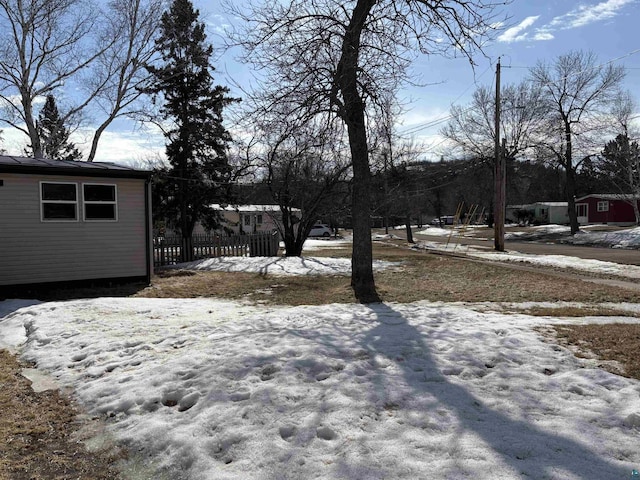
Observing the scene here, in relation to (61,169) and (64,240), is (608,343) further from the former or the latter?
(64,240)

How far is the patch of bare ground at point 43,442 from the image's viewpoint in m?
2.86

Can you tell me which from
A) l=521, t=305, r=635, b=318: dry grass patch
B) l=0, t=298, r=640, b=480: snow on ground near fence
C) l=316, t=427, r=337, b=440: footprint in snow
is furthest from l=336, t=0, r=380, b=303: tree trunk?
l=316, t=427, r=337, b=440: footprint in snow

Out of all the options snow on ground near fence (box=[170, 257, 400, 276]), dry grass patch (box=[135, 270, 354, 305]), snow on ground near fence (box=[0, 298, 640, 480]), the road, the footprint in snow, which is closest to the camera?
snow on ground near fence (box=[0, 298, 640, 480])

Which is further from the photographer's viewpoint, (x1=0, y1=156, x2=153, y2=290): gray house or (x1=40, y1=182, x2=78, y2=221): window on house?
(x1=40, y1=182, x2=78, y2=221): window on house

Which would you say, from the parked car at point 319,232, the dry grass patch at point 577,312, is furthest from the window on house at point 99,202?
the parked car at point 319,232

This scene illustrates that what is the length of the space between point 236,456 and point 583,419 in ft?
8.33

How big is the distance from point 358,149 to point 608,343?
18.6 feet

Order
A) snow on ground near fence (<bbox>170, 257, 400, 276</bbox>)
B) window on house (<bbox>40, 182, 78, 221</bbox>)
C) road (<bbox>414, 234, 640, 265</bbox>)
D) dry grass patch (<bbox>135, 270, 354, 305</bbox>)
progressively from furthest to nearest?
road (<bbox>414, 234, 640, 265</bbox>) < snow on ground near fence (<bbox>170, 257, 400, 276</bbox>) < window on house (<bbox>40, 182, 78, 221</bbox>) < dry grass patch (<bbox>135, 270, 354, 305</bbox>)

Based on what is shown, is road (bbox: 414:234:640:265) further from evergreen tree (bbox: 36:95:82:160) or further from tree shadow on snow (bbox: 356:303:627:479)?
evergreen tree (bbox: 36:95:82:160)

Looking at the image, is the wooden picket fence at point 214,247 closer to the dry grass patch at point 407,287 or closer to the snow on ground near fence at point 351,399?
the dry grass patch at point 407,287

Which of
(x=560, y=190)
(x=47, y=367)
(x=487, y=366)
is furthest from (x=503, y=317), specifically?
(x=560, y=190)

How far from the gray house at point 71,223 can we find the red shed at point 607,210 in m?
48.5

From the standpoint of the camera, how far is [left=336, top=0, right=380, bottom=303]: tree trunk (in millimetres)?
8352

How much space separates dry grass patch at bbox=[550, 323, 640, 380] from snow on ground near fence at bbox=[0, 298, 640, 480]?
0.25 metres
